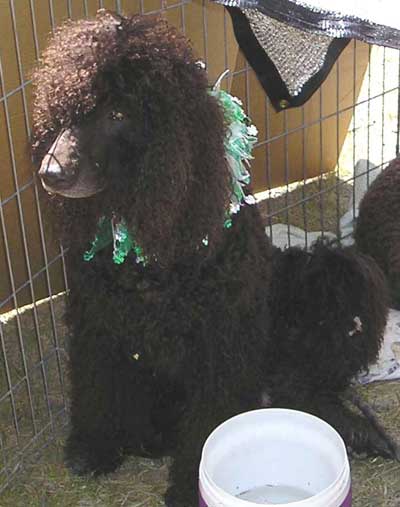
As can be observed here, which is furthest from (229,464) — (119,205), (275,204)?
(275,204)

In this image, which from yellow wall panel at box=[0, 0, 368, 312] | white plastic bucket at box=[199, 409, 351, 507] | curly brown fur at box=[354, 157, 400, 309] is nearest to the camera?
white plastic bucket at box=[199, 409, 351, 507]

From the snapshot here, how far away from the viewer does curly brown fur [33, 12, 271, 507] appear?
1.72m

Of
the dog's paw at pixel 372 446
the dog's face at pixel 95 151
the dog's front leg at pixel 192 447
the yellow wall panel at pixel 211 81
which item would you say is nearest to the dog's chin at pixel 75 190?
the dog's face at pixel 95 151

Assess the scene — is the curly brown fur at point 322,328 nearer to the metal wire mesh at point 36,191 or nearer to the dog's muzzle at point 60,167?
the metal wire mesh at point 36,191

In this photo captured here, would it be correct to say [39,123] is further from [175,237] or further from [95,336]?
[95,336]

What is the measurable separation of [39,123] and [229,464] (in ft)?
2.51

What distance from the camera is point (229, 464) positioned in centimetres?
191

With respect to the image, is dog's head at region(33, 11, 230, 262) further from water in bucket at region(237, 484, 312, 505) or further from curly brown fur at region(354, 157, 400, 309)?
curly brown fur at region(354, 157, 400, 309)

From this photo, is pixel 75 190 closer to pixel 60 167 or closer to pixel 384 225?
pixel 60 167

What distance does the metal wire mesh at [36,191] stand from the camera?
249 centimetres

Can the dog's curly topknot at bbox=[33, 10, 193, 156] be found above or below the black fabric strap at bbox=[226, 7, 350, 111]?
above

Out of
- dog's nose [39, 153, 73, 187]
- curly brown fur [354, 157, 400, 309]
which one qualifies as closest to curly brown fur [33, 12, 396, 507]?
dog's nose [39, 153, 73, 187]

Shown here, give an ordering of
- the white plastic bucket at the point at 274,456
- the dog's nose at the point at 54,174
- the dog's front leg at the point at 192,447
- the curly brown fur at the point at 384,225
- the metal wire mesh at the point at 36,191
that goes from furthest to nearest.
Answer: the curly brown fur at the point at 384,225 → the metal wire mesh at the point at 36,191 → the dog's front leg at the point at 192,447 → the white plastic bucket at the point at 274,456 → the dog's nose at the point at 54,174

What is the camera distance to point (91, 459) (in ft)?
7.81
